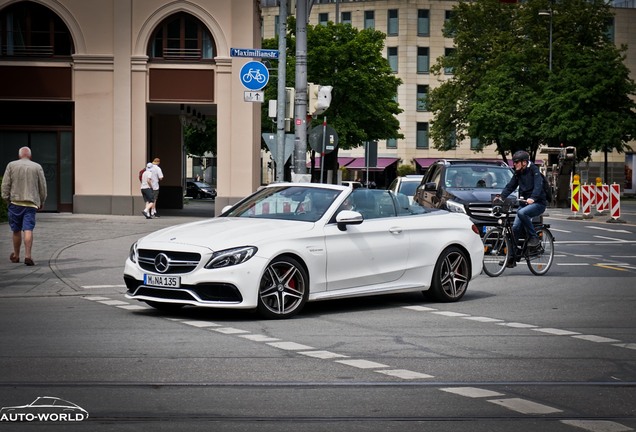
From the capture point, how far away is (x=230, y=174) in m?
36.6

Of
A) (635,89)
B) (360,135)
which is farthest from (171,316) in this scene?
(635,89)

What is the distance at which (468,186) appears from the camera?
73.4ft

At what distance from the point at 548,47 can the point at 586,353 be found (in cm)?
6867

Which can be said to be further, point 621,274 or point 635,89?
point 635,89

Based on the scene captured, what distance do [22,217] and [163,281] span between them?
7.25m

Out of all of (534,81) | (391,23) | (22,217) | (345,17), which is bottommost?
(22,217)

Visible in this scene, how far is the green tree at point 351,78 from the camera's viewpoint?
6725 centimetres

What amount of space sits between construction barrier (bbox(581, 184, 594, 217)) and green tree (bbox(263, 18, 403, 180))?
991 inches

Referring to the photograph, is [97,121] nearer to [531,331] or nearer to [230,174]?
[230,174]

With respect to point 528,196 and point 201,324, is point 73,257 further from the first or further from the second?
point 201,324

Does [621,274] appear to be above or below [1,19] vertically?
below

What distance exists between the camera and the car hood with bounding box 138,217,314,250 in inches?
458

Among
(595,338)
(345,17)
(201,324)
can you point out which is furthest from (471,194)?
(345,17)

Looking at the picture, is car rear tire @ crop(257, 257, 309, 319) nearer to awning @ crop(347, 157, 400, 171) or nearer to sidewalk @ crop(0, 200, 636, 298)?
sidewalk @ crop(0, 200, 636, 298)
